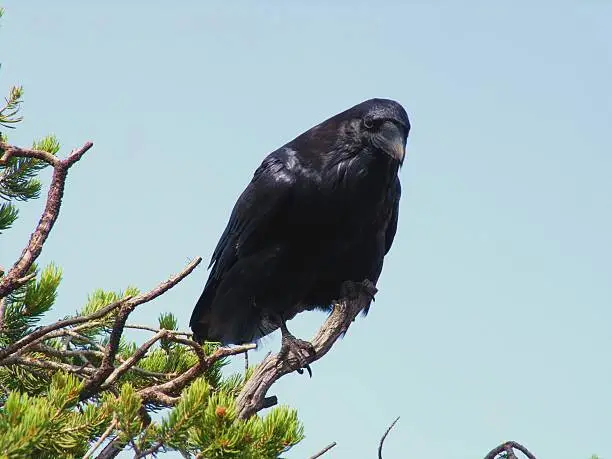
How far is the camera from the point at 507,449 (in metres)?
3.07

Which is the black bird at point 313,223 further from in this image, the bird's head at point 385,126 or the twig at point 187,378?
the twig at point 187,378

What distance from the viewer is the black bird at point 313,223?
4969 mm

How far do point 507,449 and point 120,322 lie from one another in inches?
53.2

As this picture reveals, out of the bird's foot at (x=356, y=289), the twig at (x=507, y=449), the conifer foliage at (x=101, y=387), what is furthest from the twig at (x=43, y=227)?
the bird's foot at (x=356, y=289)

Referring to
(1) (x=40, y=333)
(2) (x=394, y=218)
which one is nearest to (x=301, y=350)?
(1) (x=40, y=333)

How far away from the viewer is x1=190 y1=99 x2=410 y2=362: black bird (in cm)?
497

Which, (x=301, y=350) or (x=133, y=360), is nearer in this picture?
(x=133, y=360)

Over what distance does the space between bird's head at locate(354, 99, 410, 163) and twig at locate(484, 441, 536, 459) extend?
2.11 metres

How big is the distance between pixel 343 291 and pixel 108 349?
6.87 ft

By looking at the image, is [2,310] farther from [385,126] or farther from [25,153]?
[385,126]

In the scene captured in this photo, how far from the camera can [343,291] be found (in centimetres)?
520

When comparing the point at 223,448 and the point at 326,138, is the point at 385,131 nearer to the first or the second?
the point at 326,138

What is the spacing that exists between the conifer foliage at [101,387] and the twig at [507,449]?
2.15 ft

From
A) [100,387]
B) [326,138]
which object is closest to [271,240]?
[326,138]
